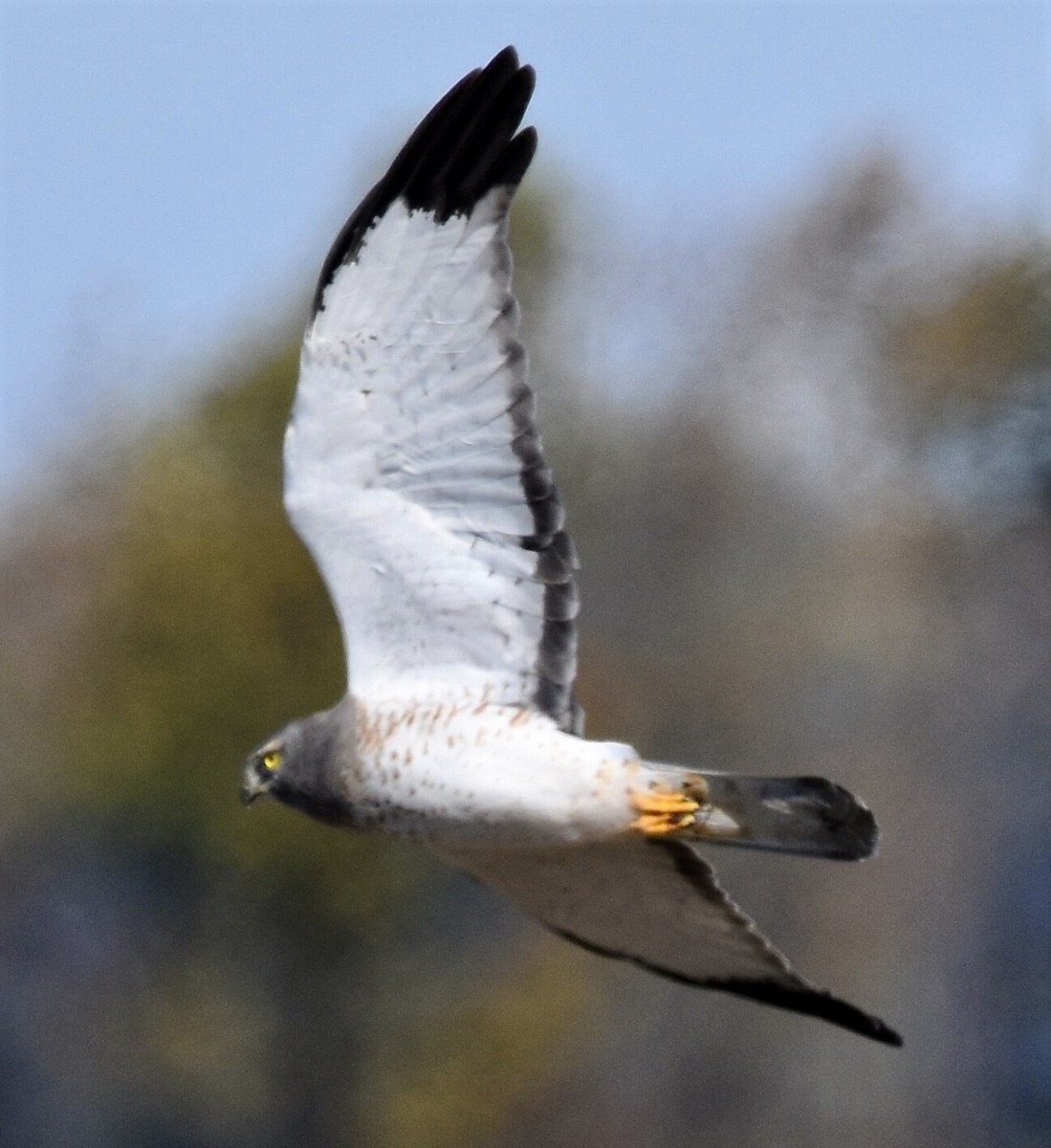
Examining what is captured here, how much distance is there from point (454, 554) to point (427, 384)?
0.43m

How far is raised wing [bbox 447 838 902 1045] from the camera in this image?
25.8ft

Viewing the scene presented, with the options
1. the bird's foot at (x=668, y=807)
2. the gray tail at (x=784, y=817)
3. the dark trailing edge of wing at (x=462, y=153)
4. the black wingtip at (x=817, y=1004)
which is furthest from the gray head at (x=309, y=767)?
the black wingtip at (x=817, y=1004)

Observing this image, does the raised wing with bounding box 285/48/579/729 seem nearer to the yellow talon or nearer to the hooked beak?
the hooked beak

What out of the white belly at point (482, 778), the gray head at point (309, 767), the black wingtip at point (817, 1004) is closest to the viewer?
the white belly at point (482, 778)

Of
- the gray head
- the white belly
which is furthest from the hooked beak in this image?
the white belly

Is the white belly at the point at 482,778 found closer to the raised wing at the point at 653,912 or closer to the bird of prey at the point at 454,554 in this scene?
the bird of prey at the point at 454,554

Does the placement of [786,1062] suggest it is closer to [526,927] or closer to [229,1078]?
[526,927]

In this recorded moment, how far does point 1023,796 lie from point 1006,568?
2.09 metres

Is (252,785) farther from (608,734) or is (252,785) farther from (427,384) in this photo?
(608,734)

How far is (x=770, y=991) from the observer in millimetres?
7988

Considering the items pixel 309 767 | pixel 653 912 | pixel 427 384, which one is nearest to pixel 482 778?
pixel 309 767

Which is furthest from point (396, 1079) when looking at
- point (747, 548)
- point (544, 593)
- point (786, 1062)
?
point (544, 593)

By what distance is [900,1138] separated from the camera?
18234mm

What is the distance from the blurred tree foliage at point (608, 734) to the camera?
1639 centimetres
